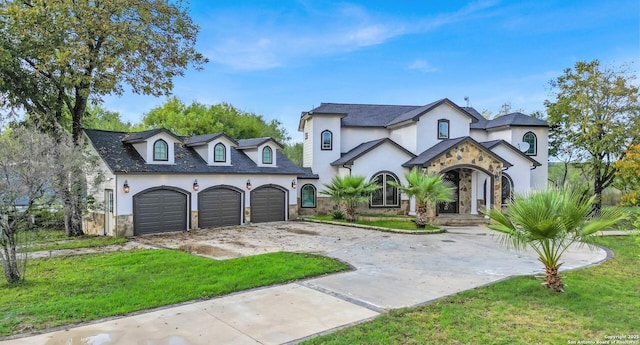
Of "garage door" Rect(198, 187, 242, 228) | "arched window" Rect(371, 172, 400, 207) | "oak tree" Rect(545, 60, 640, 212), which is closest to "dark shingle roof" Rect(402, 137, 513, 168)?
"arched window" Rect(371, 172, 400, 207)

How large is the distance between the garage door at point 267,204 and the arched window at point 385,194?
220 inches

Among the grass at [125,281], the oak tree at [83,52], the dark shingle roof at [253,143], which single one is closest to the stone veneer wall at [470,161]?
the dark shingle roof at [253,143]

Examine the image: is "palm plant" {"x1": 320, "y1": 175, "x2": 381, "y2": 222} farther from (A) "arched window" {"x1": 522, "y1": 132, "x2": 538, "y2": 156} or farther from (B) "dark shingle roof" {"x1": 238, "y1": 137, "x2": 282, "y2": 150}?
(A) "arched window" {"x1": 522, "y1": 132, "x2": 538, "y2": 156}

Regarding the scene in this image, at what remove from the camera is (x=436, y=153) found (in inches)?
804

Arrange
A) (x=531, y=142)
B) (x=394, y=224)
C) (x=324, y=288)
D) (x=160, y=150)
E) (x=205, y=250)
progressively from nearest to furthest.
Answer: (x=324, y=288), (x=205, y=250), (x=160, y=150), (x=394, y=224), (x=531, y=142)

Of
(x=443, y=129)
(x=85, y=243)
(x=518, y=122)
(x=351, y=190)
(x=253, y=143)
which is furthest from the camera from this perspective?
(x=518, y=122)

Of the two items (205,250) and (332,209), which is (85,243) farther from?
(332,209)

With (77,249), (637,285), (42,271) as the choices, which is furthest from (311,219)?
(637,285)

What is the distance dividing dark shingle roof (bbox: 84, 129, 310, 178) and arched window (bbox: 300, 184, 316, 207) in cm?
237

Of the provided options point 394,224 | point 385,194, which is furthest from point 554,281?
point 385,194

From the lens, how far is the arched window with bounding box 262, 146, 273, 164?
21.0m

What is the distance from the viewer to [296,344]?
16.0 feet

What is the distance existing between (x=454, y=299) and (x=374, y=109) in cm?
2184

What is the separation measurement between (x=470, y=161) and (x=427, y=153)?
8.29ft
